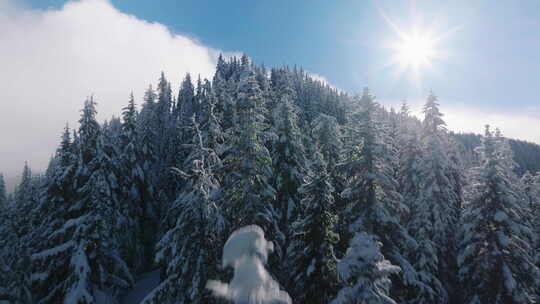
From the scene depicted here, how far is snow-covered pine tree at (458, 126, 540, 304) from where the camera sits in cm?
1961

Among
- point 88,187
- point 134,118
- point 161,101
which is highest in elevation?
point 161,101

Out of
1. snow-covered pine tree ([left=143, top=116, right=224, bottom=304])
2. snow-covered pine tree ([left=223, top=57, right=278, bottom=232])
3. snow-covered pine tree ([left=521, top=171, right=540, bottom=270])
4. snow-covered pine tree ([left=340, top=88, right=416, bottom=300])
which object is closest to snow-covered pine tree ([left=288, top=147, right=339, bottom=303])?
snow-covered pine tree ([left=340, top=88, right=416, bottom=300])

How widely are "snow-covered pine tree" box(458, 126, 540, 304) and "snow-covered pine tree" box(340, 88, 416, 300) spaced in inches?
219

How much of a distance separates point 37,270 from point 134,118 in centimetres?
2106

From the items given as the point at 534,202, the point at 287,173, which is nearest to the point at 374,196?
the point at 287,173

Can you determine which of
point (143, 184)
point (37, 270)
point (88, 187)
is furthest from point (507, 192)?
point (143, 184)

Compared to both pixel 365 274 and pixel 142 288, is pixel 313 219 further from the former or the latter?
pixel 142 288

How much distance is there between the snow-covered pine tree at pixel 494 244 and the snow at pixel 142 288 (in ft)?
93.0

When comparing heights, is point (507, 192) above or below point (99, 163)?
below

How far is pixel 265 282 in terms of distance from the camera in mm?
3928

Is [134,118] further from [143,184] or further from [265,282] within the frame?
[265,282]

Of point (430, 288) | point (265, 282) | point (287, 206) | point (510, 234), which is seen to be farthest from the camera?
point (287, 206)

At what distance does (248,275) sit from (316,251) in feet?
43.1

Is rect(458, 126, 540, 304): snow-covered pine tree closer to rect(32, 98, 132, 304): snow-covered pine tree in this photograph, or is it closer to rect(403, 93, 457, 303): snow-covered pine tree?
rect(403, 93, 457, 303): snow-covered pine tree
